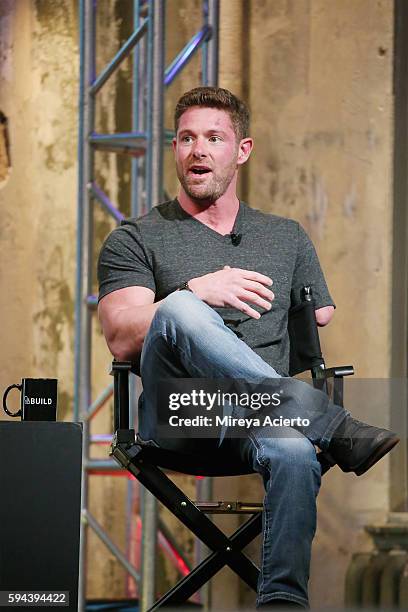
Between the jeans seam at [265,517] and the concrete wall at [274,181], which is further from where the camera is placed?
the concrete wall at [274,181]

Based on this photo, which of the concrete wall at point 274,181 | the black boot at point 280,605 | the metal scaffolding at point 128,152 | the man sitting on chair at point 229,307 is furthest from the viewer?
the concrete wall at point 274,181

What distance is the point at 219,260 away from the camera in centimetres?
276

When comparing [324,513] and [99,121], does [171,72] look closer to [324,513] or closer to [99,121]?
[99,121]

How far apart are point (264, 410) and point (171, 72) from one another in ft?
7.14

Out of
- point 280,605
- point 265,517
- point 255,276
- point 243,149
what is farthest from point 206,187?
point 280,605

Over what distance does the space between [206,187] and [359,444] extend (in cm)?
81

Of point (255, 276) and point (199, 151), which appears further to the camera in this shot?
point (199, 151)

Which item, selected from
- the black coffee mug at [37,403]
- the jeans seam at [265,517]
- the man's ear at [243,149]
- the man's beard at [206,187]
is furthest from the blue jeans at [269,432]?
the man's ear at [243,149]

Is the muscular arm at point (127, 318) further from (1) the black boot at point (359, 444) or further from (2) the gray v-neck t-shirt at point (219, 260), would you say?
(1) the black boot at point (359, 444)

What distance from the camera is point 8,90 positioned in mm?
4730

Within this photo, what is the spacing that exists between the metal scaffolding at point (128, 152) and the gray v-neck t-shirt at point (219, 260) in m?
1.30

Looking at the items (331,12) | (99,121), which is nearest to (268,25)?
(331,12)

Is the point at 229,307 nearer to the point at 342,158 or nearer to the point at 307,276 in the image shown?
the point at 307,276

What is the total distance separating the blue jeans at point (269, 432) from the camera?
2211mm
